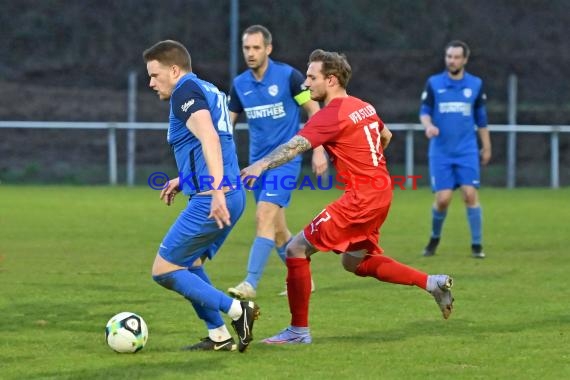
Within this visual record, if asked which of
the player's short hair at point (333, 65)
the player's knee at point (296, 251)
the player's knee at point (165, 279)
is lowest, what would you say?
the player's knee at point (165, 279)

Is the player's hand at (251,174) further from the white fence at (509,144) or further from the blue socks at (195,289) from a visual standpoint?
the white fence at (509,144)

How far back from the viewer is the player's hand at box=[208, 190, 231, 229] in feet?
20.3

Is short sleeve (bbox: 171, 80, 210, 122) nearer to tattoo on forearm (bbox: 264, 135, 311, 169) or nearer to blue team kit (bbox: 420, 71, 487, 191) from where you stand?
tattoo on forearm (bbox: 264, 135, 311, 169)

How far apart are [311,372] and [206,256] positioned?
1.13 meters

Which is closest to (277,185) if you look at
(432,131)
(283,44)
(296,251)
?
(296,251)

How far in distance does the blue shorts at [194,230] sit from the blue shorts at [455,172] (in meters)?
6.22

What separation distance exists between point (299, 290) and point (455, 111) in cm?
601

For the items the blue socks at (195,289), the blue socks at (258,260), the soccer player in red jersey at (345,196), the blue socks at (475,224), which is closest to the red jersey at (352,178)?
the soccer player in red jersey at (345,196)

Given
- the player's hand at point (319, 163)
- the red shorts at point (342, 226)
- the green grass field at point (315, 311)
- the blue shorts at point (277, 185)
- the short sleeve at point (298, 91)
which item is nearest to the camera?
the green grass field at point (315, 311)

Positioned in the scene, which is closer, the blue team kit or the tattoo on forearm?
the tattoo on forearm

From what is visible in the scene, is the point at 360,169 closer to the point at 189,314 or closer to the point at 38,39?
the point at 189,314

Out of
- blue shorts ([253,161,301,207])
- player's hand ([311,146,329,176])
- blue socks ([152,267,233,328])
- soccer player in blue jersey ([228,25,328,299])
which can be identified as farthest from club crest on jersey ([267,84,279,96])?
blue socks ([152,267,233,328])

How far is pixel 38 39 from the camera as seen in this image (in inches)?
1443

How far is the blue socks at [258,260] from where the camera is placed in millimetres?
9148
